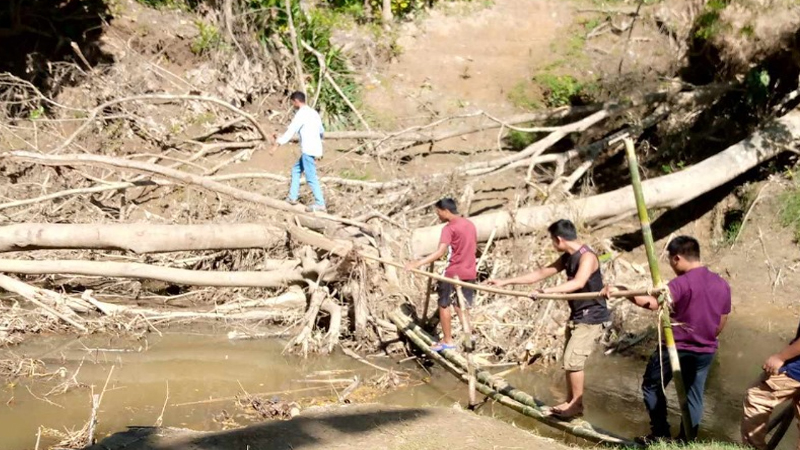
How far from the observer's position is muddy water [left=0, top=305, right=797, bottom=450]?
7755mm

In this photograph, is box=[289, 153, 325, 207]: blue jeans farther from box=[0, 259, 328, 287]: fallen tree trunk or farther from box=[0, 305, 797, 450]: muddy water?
box=[0, 305, 797, 450]: muddy water

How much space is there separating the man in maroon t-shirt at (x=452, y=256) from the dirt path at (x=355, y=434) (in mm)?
2112

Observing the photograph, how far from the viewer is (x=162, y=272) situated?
968cm

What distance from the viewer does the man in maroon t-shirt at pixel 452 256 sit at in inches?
337

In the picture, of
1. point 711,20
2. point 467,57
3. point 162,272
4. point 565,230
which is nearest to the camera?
point 565,230

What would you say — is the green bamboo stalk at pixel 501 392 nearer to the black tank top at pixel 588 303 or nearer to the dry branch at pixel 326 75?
the black tank top at pixel 588 303

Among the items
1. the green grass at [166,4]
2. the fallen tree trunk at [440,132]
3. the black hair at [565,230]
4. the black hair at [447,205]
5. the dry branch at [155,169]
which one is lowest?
the black hair at [565,230]

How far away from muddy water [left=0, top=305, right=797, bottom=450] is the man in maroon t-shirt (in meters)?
0.66

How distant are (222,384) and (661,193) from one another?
636cm

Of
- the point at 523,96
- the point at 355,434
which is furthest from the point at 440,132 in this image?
the point at 355,434

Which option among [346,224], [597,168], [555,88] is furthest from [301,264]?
[555,88]

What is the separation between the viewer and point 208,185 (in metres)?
9.97

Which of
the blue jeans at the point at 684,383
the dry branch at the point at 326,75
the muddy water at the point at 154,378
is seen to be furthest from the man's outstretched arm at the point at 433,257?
the dry branch at the point at 326,75

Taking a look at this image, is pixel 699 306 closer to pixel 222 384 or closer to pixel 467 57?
pixel 222 384
